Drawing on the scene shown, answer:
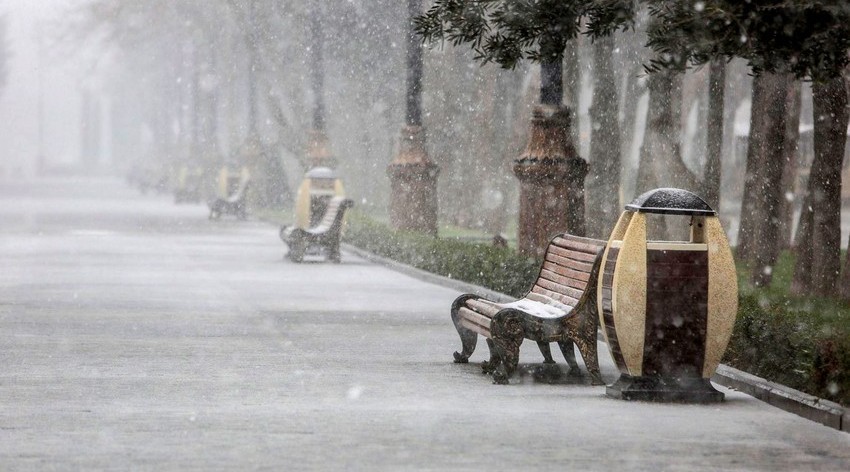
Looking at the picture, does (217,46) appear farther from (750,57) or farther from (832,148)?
(750,57)

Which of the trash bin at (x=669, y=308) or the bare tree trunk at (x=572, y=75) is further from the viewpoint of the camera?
the bare tree trunk at (x=572, y=75)

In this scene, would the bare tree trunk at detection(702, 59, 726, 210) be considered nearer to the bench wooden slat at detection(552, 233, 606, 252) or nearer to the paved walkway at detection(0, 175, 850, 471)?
the paved walkway at detection(0, 175, 850, 471)

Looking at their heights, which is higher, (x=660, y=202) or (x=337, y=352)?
(x=660, y=202)

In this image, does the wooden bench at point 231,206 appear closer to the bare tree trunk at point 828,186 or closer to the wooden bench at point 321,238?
the wooden bench at point 321,238

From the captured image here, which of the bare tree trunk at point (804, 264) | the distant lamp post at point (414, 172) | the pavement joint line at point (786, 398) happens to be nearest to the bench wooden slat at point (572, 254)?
the pavement joint line at point (786, 398)

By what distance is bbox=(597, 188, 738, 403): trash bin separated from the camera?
1077 cm

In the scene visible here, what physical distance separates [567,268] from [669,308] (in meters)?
1.52

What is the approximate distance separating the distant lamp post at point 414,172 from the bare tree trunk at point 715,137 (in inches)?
216

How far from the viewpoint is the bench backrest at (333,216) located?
26.5m

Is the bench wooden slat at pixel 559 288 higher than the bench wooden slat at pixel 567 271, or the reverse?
the bench wooden slat at pixel 567 271

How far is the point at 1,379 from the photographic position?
11.4 m

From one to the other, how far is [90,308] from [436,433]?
8.65 m

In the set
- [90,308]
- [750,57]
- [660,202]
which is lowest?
[90,308]

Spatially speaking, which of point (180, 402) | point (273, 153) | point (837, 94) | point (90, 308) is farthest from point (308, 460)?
point (273, 153)
